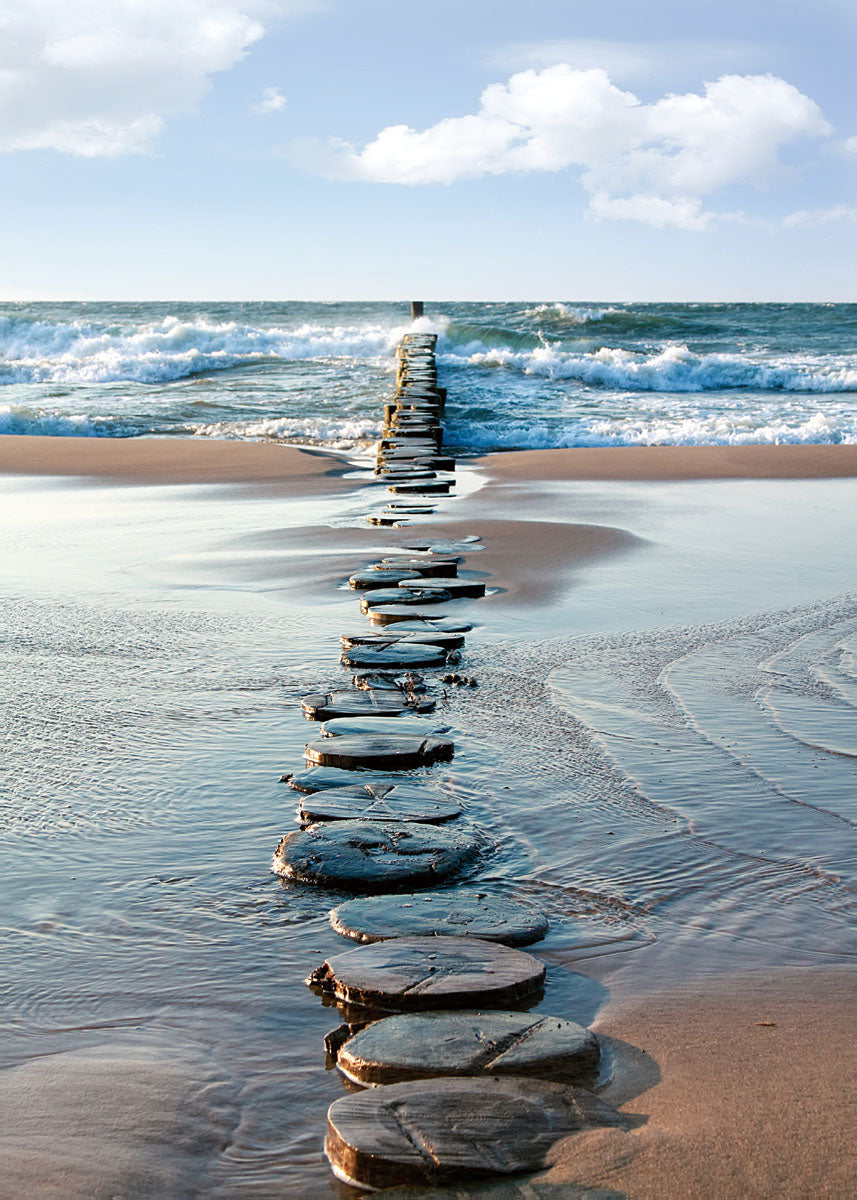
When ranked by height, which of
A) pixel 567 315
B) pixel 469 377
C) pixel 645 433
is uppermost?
pixel 567 315

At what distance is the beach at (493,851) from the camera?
155 cm

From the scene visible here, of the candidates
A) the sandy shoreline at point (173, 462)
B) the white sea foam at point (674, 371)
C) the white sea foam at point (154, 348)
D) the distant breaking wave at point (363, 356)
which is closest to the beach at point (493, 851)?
the sandy shoreline at point (173, 462)

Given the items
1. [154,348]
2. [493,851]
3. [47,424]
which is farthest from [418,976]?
[154,348]

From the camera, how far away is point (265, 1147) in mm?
1521

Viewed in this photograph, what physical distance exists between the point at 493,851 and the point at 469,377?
17923 mm

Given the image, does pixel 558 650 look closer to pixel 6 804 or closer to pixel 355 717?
pixel 355 717

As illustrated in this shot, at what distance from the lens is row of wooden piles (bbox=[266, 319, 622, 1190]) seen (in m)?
1.47

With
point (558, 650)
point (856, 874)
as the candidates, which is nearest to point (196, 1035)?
point (856, 874)

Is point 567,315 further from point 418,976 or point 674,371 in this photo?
point 418,976

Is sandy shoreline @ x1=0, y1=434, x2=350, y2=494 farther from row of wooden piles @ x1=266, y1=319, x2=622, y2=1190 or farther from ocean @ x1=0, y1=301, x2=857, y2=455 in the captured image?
row of wooden piles @ x1=266, y1=319, x2=622, y2=1190

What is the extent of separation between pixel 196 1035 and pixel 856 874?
133 cm

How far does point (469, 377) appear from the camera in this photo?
19.9 meters

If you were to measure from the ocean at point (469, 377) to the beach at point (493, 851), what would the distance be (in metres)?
8.54

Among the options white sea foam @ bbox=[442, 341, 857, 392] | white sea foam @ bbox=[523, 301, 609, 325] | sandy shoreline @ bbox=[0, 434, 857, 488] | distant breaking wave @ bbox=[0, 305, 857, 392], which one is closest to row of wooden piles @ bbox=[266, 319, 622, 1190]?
sandy shoreline @ bbox=[0, 434, 857, 488]
